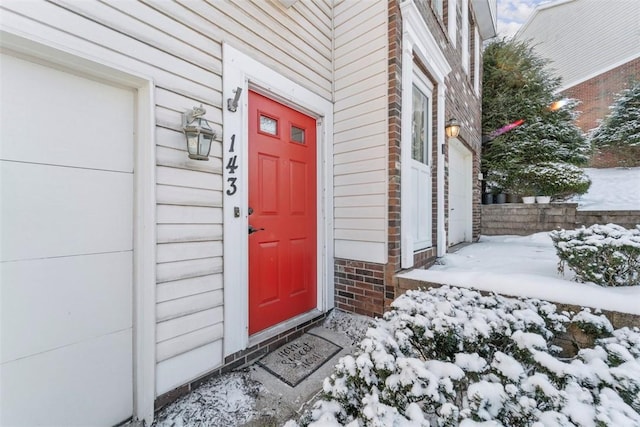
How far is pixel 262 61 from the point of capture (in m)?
2.19

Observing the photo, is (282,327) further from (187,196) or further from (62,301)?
(62,301)

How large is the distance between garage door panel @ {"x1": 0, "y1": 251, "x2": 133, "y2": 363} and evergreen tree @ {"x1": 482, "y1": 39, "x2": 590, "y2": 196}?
26.8 feet

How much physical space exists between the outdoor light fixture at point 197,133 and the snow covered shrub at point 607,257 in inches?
112

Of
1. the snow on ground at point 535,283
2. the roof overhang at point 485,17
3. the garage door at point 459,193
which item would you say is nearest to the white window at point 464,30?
the roof overhang at point 485,17

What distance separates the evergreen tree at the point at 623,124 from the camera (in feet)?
27.0

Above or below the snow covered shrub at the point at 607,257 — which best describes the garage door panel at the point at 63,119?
above

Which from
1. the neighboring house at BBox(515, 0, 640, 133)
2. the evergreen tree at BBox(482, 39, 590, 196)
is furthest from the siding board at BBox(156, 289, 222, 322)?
the neighboring house at BBox(515, 0, 640, 133)

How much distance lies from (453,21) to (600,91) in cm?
1060

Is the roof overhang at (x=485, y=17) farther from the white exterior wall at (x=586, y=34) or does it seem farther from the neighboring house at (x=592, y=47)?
the white exterior wall at (x=586, y=34)

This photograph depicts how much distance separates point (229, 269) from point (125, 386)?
2.73ft

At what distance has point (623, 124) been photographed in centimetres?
840

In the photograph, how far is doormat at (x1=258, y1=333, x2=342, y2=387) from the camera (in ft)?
6.26

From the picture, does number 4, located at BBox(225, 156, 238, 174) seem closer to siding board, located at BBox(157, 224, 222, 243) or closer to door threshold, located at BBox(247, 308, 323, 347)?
siding board, located at BBox(157, 224, 222, 243)

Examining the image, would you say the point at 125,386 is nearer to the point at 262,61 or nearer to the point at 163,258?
the point at 163,258
